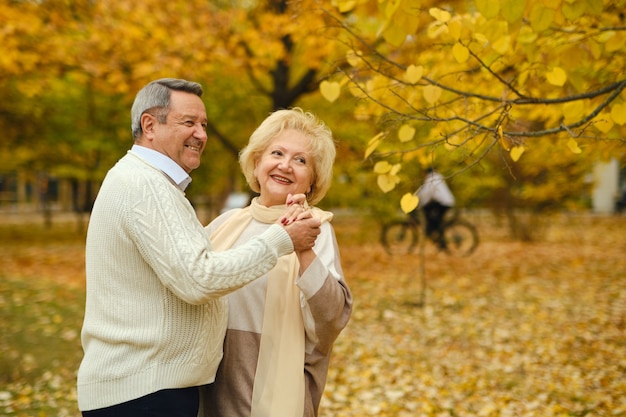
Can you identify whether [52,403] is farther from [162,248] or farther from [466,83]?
[466,83]

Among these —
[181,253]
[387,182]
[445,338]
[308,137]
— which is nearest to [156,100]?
[181,253]

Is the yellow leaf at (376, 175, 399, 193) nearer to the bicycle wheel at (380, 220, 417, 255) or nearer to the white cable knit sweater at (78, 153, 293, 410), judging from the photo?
the white cable knit sweater at (78, 153, 293, 410)

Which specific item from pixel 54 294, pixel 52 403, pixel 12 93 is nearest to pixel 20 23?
pixel 54 294

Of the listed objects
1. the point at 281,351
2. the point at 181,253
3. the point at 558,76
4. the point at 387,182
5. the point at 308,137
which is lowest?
the point at 281,351

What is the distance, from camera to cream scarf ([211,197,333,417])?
80.8 inches

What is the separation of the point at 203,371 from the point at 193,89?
3.15ft

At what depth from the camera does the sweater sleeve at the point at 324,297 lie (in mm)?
1956

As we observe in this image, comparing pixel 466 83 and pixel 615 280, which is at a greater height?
pixel 466 83

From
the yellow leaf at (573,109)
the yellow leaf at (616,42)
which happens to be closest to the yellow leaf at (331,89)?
the yellow leaf at (573,109)

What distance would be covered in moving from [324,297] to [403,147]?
544cm

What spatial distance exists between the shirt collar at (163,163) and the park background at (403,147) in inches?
36.1

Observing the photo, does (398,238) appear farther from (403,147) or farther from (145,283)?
(145,283)

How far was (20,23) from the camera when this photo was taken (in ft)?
25.8

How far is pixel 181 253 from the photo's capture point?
1667 mm
